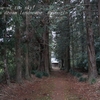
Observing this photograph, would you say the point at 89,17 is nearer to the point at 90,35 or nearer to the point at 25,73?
the point at 90,35

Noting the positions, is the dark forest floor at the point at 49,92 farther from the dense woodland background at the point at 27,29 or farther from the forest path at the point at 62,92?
the dense woodland background at the point at 27,29

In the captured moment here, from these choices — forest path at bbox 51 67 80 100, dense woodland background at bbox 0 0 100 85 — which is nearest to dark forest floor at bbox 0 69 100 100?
forest path at bbox 51 67 80 100

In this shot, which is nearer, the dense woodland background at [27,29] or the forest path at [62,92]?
the forest path at [62,92]

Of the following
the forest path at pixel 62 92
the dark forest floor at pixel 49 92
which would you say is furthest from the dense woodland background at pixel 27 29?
the forest path at pixel 62 92

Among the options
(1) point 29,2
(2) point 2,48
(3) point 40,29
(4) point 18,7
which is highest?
(1) point 29,2

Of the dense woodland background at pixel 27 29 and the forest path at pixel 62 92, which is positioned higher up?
the dense woodland background at pixel 27 29

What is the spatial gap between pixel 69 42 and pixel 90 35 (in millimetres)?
10494

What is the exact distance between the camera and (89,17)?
13.0 metres

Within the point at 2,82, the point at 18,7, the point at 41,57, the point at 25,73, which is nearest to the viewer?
the point at 18,7

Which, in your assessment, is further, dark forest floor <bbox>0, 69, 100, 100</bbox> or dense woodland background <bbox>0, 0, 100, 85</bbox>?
dense woodland background <bbox>0, 0, 100, 85</bbox>

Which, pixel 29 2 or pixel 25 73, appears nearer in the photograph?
pixel 29 2

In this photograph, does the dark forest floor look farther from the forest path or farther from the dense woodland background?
the dense woodland background

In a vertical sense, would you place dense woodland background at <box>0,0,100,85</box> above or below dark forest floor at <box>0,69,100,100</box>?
above

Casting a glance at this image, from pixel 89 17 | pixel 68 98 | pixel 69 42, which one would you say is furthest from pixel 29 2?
pixel 69 42
